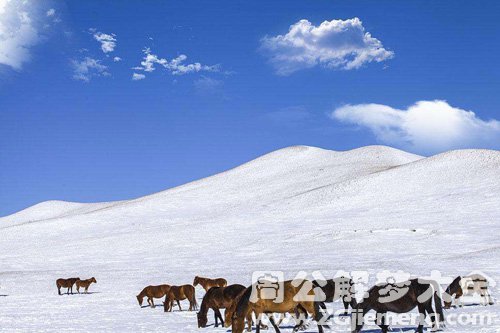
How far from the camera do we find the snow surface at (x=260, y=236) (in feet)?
83.8

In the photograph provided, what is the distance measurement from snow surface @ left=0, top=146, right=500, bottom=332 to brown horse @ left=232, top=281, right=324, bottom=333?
1.85 metres

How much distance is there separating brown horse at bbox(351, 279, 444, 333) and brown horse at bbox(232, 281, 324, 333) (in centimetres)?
110

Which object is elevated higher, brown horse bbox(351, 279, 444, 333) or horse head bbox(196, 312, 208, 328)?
brown horse bbox(351, 279, 444, 333)

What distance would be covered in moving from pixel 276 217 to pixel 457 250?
36.1m

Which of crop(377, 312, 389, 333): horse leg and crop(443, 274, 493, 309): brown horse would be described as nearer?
crop(377, 312, 389, 333): horse leg

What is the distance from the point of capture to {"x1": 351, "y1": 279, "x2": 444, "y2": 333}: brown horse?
11.9 meters

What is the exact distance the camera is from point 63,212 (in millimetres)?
135500

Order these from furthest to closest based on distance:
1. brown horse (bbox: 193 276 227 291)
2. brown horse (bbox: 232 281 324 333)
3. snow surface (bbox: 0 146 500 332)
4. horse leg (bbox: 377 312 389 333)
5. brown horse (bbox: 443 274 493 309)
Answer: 1. snow surface (bbox: 0 146 500 332)
2. brown horse (bbox: 193 276 227 291)
3. brown horse (bbox: 443 274 493 309)
4. horse leg (bbox: 377 312 389 333)
5. brown horse (bbox: 232 281 324 333)

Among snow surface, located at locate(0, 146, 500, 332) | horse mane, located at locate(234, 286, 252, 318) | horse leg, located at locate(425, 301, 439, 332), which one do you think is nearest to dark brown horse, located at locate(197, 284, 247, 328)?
snow surface, located at locate(0, 146, 500, 332)

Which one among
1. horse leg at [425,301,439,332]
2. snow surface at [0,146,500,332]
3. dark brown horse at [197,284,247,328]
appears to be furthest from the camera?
snow surface at [0,146,500,332]

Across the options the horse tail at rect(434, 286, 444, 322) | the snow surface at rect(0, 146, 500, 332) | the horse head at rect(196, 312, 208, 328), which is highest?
the snow surface at rect(0, 146, 500, 332)

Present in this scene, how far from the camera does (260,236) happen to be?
2436 inches

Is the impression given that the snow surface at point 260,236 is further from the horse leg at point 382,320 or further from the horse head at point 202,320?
the horse leg at point 382,320

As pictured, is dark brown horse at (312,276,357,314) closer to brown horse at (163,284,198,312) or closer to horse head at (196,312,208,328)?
horse head at (196,312,208,328)
